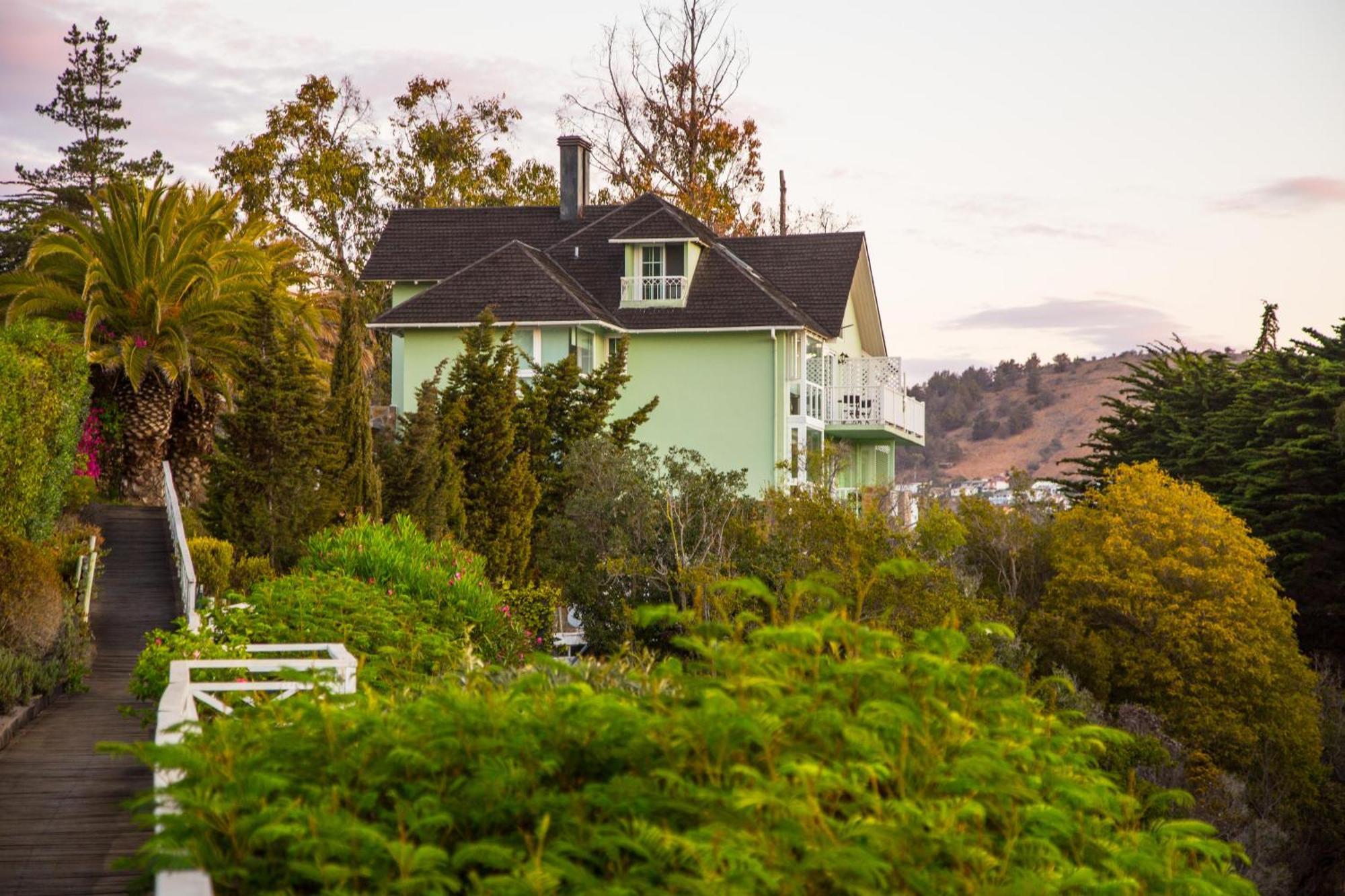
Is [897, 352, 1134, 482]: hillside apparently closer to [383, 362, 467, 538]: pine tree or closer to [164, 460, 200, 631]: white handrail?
[383, 362, 467, 538]: pine tree

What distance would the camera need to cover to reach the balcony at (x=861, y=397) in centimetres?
4531

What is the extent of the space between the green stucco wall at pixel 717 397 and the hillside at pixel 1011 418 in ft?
210

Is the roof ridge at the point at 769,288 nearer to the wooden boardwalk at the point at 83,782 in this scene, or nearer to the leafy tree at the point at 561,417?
the leafy tree at the point at 561,417

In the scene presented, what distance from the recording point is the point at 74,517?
27828 millimetres

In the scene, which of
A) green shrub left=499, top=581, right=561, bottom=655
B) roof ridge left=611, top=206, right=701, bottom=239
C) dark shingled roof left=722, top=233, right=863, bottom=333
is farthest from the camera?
dark shingled roof left=722, top=233, right=863, bottom=333

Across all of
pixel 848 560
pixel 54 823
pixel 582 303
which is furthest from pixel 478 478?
pixel 54 823

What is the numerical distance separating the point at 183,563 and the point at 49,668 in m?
4.23

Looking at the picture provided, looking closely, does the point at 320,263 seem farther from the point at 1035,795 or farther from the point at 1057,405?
the point at 1057,405

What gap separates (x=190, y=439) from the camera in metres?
34.7

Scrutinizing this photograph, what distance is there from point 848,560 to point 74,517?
47.3ft

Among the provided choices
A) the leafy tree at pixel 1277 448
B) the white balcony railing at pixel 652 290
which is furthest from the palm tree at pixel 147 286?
the leafy tree at pixel 1277 448

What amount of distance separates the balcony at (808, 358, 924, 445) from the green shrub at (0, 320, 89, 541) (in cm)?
2337

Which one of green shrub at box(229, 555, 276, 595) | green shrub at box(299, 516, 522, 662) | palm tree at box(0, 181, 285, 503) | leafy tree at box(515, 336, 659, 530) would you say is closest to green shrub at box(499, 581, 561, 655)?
green shrub at box(299, 516, 522, 662)

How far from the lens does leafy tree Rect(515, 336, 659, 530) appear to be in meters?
33.2
